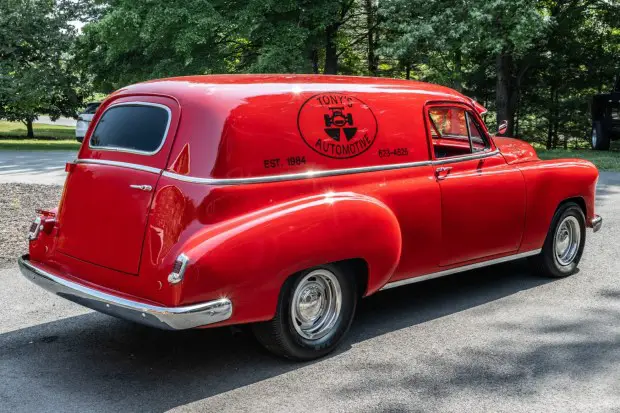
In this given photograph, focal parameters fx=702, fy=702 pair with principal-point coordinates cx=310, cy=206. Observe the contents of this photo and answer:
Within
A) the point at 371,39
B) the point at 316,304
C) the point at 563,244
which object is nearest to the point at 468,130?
the point at 563,244

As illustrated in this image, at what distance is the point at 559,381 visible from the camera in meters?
4.00

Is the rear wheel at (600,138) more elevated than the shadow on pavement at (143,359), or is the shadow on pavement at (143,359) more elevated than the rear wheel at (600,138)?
the rear wheel at (600,138)

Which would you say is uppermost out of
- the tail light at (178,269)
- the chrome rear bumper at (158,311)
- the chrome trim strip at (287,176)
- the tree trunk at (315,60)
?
the tree trunk at (315,60)

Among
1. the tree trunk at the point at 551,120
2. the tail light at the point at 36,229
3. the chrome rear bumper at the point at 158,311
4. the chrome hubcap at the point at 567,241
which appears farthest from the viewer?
the tree trunk at the point at 551,120

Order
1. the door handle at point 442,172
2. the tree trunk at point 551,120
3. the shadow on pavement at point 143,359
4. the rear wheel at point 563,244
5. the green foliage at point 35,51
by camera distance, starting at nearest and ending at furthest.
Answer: the shadow on pavement at point 143,359, the door handle at point 442,172, the rear wheel at point 563,244, the green foliage at point 35,51, the tree trunk at point 551,120

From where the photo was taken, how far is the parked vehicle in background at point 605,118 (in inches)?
715

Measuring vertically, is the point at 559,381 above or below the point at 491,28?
below

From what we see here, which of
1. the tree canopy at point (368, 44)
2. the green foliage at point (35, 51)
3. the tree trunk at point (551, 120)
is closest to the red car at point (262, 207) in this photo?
the tree canopy at point (368, 44)

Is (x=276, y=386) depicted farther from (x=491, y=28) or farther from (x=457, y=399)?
(x=491, y=28)

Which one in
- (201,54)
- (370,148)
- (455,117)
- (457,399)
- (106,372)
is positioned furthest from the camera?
(201,54)

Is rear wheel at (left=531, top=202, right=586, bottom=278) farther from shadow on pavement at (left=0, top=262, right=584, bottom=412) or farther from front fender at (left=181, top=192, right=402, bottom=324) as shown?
front fender at (left=181, top=192, right=402, bottom=324)

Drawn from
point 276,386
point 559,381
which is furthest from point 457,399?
point 276,386

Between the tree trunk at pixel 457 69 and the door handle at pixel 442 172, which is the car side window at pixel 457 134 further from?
the tree trunk at pixel 457 69

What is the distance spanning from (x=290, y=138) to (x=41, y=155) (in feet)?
55.3
